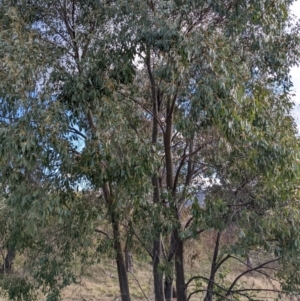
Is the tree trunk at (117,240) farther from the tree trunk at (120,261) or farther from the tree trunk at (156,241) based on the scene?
the tree trunk at (156,241)

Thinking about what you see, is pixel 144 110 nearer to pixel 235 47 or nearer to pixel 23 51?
pixel 235 47

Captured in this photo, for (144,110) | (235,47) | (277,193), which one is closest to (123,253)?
(144,110)

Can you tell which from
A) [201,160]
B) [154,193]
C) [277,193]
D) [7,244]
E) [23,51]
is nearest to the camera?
[23,51]

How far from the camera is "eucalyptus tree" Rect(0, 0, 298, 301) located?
354cm

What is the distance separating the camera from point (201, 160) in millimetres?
5539

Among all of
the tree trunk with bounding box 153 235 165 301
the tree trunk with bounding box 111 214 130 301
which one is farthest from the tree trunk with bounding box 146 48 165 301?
the tree trunk with bounding box 111 214 130 301

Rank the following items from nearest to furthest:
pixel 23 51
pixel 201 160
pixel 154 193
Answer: pixel 23 51 < pixel 154 193 < pixel 201 160

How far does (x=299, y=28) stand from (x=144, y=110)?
232 centimetres

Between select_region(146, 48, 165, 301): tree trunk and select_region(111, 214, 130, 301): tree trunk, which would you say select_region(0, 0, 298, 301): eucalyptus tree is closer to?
select_region(146, 48, 165, 301): tree trunk

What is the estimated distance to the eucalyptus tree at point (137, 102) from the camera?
3545mm

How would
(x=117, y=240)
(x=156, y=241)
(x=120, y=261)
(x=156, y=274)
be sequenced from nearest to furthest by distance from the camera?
(x=156, y=241), (x=156, y=274), (x=117, y=240), (x=120, y=261)

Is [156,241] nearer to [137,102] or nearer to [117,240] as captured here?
[117,240]

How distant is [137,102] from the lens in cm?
516

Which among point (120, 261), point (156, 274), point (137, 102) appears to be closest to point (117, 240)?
point (120, 261)
